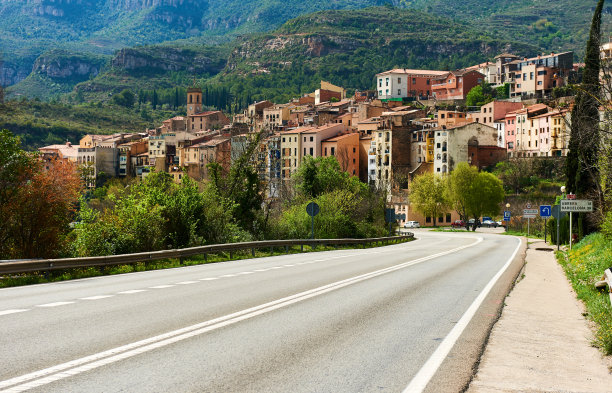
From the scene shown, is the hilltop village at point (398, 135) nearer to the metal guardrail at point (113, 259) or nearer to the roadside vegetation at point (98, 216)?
the roadside vegetation at point (98, 216)

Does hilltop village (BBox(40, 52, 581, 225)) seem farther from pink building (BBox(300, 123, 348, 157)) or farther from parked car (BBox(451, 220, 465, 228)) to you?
parked car (BBox(451, 220, 465, 228))

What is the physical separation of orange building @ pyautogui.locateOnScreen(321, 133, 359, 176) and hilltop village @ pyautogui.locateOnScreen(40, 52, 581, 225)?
0.19m

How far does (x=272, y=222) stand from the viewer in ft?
153

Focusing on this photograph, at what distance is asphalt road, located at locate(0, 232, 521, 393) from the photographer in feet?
24.3

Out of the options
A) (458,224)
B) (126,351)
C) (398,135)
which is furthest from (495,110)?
(126,351)

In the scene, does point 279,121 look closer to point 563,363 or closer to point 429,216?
point 429,216

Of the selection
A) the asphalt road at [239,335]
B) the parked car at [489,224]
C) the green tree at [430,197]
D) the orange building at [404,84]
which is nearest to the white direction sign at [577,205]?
the asphalt road at [239,335]

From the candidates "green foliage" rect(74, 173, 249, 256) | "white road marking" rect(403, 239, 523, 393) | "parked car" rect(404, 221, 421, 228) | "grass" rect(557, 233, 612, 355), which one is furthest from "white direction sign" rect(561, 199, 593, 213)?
"parked car" rect(404, 221, 421, 228)

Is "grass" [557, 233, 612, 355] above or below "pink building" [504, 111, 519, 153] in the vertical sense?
below

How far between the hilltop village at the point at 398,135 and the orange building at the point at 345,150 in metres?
0.19

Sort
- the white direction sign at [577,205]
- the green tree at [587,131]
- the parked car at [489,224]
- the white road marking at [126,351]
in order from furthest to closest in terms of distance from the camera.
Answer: the parked car at [489,224], the green tree at [587,131], the white direction sign at [577,205], the white road marking at [126,351]

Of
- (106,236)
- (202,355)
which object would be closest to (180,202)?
(106,236)

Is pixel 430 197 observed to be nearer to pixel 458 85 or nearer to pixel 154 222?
pixel 458 85

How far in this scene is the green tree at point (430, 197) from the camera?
106062mm
